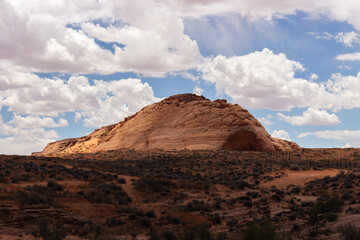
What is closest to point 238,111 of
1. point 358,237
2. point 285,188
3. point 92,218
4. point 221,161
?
point 221,161

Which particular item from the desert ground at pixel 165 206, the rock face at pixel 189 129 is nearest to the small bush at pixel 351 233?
the desert ground at pixel 165 206

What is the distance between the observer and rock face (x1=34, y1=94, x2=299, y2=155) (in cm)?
6131

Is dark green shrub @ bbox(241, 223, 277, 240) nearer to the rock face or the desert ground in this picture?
the desert ground

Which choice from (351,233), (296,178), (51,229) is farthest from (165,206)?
(296,178)

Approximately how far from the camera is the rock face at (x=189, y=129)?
2414 inches

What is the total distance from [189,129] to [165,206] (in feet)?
157

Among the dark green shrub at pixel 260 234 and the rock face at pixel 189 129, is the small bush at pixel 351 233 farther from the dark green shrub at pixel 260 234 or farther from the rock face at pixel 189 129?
the rock face at pixel 189 129

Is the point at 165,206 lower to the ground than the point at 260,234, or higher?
lower

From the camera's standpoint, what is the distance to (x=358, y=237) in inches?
376

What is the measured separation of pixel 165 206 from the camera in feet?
69.0

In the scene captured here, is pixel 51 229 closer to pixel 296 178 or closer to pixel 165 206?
pixel 165 206

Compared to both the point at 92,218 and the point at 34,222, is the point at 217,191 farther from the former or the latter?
the point at 34,222

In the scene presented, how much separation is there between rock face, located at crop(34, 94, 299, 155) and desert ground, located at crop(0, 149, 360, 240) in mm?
26082

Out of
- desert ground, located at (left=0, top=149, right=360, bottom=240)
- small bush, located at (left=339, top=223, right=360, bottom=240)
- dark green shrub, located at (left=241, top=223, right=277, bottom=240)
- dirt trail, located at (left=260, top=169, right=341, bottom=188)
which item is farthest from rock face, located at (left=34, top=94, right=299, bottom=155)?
small bush, located at (left=339, top=223, right=360, bottom=240)
